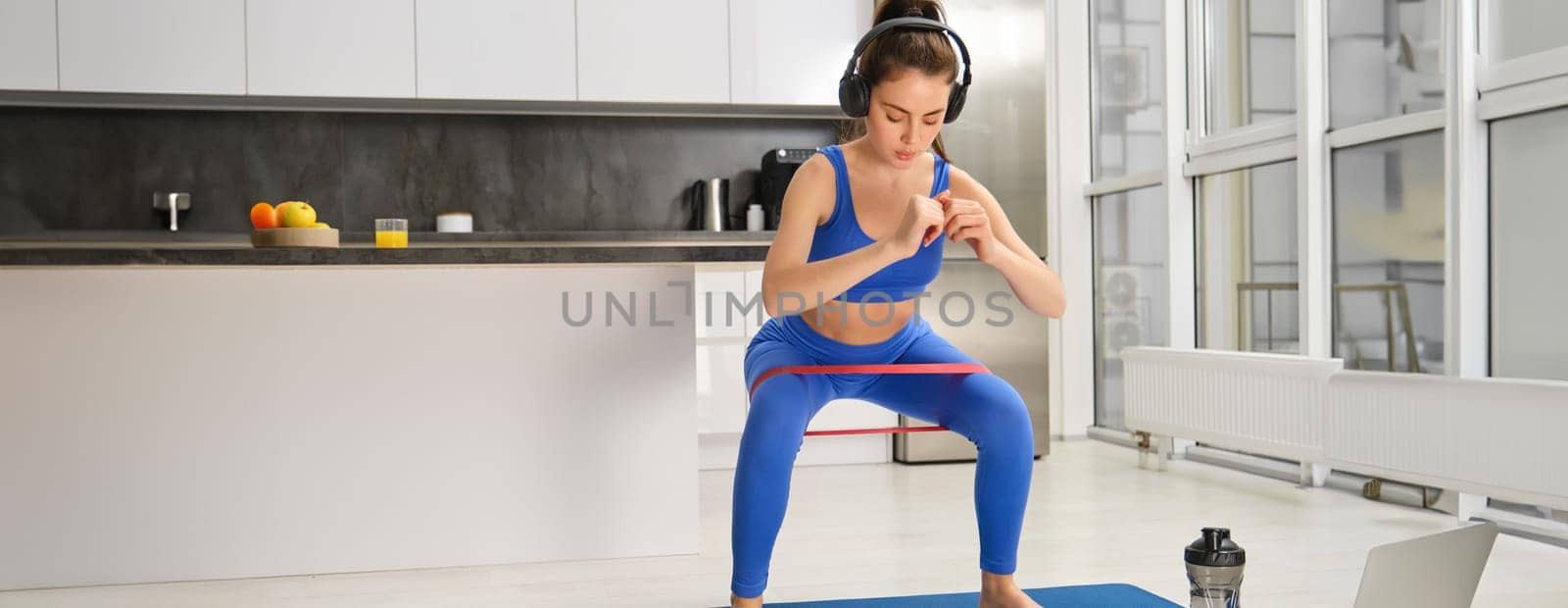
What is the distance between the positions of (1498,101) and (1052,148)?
2496 mm

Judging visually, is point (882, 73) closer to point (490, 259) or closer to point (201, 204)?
point (490, 259)

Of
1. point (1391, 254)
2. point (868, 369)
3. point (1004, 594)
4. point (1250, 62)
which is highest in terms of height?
point (1250, 62)

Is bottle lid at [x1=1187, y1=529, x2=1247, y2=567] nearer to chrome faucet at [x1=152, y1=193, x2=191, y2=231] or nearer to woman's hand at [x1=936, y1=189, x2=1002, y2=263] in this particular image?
woman's hand at [x1=936, y1=189, x2=1002, y2=263]

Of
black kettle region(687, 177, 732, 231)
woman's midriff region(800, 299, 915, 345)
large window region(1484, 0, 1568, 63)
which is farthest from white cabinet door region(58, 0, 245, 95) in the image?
large window region(1484, 0, 1568, 63)

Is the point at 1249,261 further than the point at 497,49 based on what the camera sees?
No

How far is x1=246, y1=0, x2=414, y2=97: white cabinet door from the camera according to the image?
15.2 ft

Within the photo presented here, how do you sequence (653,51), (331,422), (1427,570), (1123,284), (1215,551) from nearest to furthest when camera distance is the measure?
(1427,570)
(1215,551)
(331,422)
(653,51)
(1123,284)

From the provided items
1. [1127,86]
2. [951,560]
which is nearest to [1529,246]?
[951,560]

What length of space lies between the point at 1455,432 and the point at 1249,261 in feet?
4.67

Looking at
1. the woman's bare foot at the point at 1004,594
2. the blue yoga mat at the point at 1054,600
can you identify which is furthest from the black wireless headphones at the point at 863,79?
the blue yoga mat at the point at 1054,600

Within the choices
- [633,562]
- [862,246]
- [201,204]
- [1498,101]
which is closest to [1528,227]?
[1498,101]

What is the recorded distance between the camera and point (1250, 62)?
4.49 m

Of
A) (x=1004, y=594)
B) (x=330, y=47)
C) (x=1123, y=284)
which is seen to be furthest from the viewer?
(x=1123, y=284)

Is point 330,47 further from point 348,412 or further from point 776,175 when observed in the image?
point 348,412
